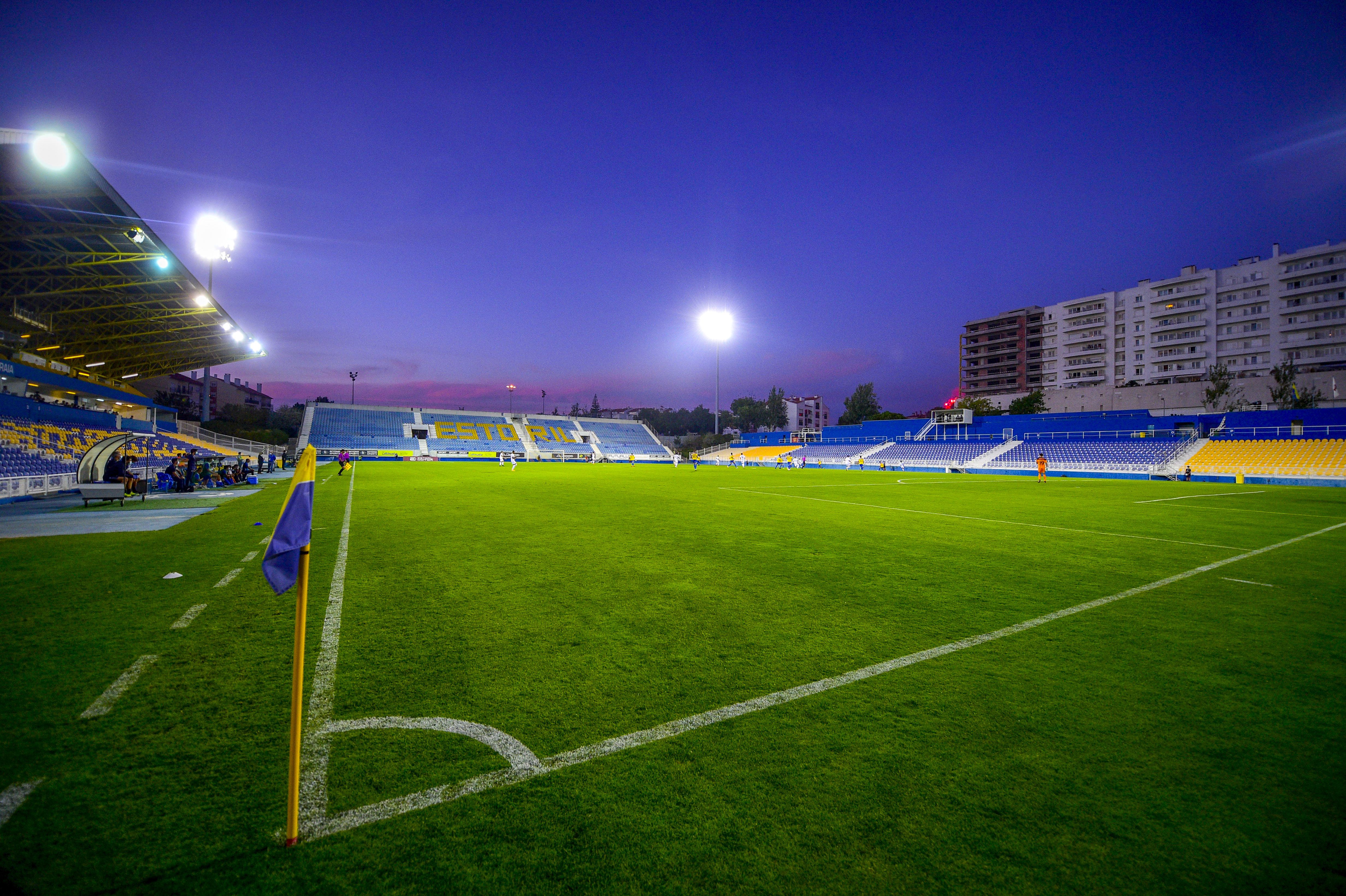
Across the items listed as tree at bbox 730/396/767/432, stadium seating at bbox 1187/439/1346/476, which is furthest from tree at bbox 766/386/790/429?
stadium seating at bbox 1187/439/1346/476

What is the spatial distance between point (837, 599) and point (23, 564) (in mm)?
10190

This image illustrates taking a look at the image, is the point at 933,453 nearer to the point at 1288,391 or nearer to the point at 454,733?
the point at 1288,391

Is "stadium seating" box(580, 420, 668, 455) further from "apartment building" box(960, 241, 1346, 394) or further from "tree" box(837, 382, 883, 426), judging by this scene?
"apartment building" box(960, 241, 1346, 394)

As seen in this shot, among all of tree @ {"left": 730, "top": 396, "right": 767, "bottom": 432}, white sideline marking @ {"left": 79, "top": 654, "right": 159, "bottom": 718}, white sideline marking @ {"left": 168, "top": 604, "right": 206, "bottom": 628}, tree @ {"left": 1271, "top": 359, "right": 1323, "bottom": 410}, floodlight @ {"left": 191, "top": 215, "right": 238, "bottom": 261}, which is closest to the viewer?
white sideline marking @ {"left": 79, "top": 654, "right": 159, "bottom": 718}

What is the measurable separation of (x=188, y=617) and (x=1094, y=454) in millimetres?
46831

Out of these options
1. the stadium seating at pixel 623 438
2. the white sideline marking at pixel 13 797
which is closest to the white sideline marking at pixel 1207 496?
the white sideline marking at pixel 13 797

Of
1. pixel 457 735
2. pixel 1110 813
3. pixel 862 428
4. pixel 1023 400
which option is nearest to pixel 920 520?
pixel 1110 813

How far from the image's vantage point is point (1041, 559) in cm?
804

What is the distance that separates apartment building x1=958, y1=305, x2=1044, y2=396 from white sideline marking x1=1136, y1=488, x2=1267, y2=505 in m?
69.3

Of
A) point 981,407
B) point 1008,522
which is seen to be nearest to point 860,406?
point 981,407

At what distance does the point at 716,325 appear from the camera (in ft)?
178

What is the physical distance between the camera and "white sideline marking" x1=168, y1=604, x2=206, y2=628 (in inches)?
187

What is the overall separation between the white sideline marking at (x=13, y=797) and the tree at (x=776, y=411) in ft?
368

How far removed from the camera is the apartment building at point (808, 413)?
553 ft
